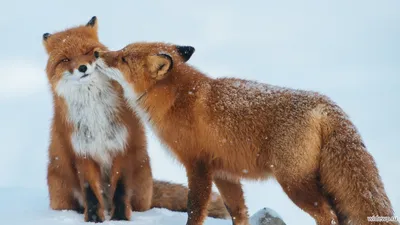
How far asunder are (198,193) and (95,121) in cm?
177

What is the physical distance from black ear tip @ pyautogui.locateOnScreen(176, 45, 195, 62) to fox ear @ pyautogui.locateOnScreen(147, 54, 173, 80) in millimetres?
481

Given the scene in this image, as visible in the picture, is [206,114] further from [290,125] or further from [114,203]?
[114,203]

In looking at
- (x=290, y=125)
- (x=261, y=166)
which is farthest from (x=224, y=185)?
(x=290, y=125)

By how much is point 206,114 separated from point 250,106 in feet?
1.75

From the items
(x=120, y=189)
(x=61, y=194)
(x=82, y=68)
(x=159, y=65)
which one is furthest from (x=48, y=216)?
(x=159, y=65)

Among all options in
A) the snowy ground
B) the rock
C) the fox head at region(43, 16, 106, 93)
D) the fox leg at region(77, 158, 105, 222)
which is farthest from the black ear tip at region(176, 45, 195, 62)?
the rock

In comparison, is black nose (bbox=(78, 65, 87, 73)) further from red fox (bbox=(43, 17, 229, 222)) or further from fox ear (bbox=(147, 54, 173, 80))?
fox ear (bbox=(147, 54, 173, 80))

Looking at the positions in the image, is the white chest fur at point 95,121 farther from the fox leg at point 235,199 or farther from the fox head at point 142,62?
the fox leg at point 235,199

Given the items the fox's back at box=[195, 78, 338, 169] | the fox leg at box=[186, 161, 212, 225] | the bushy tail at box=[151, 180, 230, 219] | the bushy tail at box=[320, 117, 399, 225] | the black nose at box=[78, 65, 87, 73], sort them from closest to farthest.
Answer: the bushy tail at box=[320, 117, 399, 225]
the fox's back at box=[195, 78, 338, 169]
the fox leg at box=[186, 161, 212, 225]
the black nose at box=[78, 65, 87, 73]
the bushy tail at box=[151, 180, 230, 219]

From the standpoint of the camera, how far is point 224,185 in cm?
741

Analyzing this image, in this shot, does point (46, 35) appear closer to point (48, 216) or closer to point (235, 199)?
point (48, 216)

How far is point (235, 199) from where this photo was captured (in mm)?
7422

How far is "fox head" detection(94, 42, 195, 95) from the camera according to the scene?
7320 mm

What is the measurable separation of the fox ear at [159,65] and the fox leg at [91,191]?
56.6 inches
